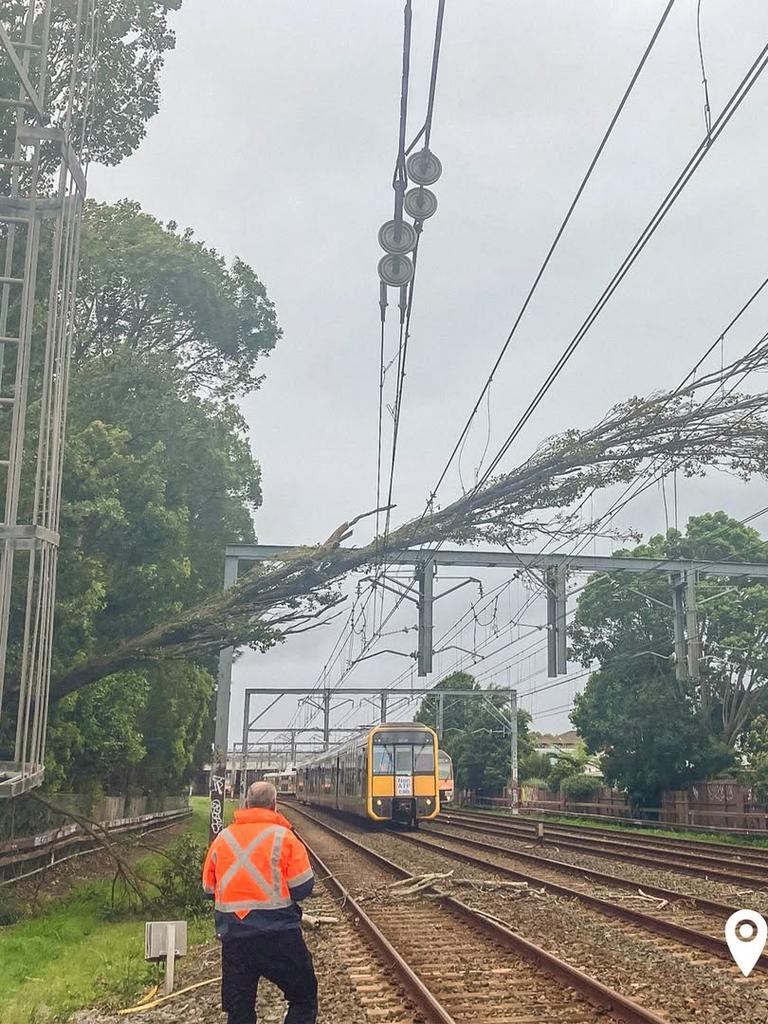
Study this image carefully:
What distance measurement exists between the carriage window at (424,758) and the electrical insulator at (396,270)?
24.2 meters

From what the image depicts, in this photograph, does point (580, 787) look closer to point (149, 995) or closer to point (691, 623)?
point (691, 623)

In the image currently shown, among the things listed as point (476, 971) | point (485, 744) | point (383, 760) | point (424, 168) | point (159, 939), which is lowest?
point (476, 971)

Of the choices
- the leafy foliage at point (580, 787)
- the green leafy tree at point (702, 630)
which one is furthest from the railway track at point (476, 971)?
the leafy foliage at point (580, 787)

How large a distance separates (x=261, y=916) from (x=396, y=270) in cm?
518

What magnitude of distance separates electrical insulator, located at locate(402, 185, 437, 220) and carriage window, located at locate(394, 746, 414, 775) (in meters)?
24.8

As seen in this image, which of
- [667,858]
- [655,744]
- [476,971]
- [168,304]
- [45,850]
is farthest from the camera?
[655,744]

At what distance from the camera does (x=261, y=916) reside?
5.58 meters

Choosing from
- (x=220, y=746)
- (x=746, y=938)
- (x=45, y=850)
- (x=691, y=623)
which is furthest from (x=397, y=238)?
(x=691, y=623)

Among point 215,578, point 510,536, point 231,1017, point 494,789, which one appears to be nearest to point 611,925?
point 510,536

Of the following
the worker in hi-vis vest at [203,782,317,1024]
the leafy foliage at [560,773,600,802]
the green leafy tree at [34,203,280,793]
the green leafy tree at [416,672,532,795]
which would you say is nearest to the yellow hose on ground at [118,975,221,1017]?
the worker in hi-vis vest at [203,782,317,1024]

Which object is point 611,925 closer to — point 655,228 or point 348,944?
point 348,944

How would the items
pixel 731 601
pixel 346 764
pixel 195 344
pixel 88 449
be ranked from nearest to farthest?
pixel 88 449
pixel 195 344
pixel 346 764
pixel 731 601

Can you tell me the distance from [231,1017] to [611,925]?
728 cm

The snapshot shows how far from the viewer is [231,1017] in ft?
18.5
